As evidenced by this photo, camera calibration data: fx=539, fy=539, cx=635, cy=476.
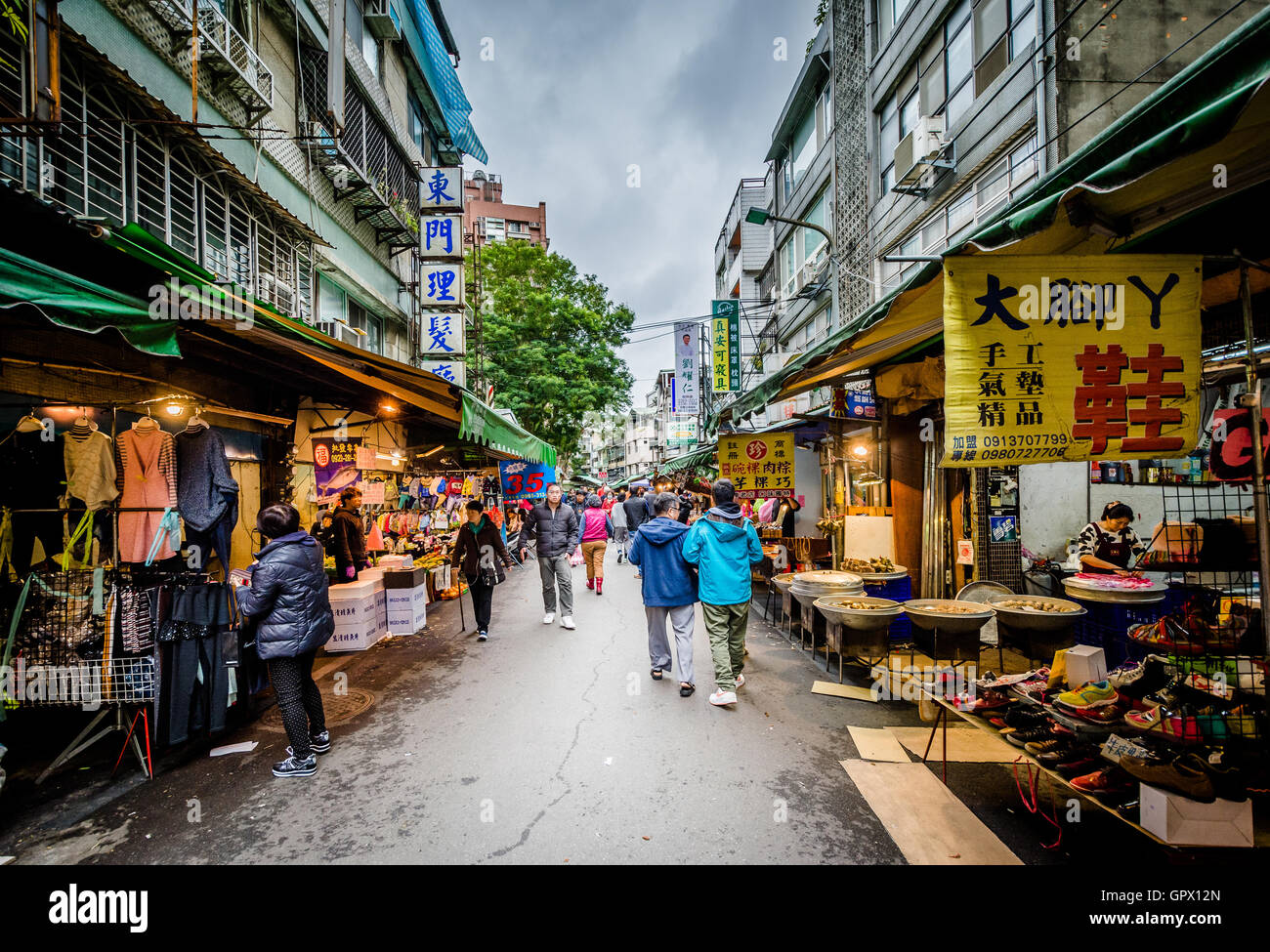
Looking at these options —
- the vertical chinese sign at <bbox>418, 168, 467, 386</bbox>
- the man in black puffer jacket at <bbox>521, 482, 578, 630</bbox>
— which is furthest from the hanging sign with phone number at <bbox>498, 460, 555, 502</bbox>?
the man in black puffer jacket at <bbox>521, 482, 578, 630</bbox>

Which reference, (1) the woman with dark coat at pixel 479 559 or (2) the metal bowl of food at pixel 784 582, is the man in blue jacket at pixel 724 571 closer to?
(2) the metal bowl of food at pixel 784 582

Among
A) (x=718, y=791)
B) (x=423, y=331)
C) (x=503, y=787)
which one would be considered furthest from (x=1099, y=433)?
(x=423, y=331)

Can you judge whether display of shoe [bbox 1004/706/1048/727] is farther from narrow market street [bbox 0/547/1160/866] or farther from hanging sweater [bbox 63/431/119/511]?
hanging sweater [bbox 63/431/119/511]

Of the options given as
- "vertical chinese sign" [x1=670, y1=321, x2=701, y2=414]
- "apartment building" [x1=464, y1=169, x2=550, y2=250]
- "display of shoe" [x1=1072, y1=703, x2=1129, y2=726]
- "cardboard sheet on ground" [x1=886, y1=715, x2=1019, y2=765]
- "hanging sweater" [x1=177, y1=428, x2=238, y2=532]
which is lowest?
"cardboard sheet on ground" [x1=886, y1=715, x2=1019, y2=765]

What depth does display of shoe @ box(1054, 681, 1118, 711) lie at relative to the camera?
3.28 meters

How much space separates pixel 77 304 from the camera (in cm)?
294

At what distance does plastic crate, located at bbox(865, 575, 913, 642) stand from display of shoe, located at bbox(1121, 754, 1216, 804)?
4214mm

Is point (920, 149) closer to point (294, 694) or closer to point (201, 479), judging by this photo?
point (201, 479)

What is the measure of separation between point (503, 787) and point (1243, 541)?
5.12 metres

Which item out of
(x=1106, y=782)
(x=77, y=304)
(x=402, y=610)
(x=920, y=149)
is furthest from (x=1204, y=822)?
(x=920, y=149)

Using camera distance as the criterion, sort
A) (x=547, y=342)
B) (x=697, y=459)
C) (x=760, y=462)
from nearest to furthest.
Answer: (x=760, y=462), (x=697, y=459), (x=547, y=342)

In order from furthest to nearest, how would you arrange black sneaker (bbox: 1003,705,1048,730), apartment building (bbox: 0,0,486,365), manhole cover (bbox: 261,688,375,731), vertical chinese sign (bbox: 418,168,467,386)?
vertical chinese sign (bbox: 418,168,467,386)
apartment building (bbox: 0,0,486,365)
manhole cover (bbox: 261,688,375,731)
black sneaker (bbox: 1003,705,1048,730)

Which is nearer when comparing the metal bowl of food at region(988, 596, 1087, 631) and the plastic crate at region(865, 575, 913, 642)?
the metal bowl of food at region(988, 596, 1087, 631)

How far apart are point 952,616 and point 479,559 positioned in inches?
236
